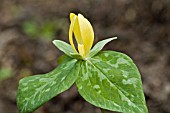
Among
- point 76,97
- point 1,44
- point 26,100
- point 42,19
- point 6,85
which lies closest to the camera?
point 26,100

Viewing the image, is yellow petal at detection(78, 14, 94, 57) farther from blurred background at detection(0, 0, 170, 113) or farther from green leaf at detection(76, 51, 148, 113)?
blurred background at detection(0, 0, 170, 113)

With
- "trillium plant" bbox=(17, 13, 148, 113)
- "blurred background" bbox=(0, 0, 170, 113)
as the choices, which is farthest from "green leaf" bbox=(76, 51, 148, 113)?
"blurred background" bbox=(0, 0, 170, 113)

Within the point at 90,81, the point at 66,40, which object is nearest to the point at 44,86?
the point at 90,81

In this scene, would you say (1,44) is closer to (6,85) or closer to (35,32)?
(35,32)

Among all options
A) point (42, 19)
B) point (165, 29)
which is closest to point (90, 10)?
point (42, 19)

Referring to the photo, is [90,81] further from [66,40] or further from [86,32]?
[66,40]
